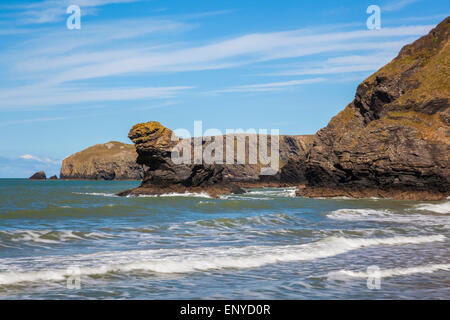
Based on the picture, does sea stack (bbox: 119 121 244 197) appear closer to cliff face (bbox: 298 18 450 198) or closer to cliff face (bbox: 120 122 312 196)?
cliff face (bbox: 120 122 312 196)

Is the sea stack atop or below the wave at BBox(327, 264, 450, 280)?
atop

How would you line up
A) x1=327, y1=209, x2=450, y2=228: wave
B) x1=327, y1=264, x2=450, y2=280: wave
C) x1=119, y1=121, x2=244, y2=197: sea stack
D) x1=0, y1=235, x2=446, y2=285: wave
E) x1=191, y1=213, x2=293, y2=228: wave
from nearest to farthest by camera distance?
1. x1=327, y1=264, x2=450, y2=280: wave
2. x1=0, y1=235, x2=446, y2=285: wave
3. x1=191, y1=213, x2=293, y2=228: wave
4. x1=327, y1=209, x2=450, y2=228: wave
5. x1=119, y1=121, x2=244, y2=197: sea stack

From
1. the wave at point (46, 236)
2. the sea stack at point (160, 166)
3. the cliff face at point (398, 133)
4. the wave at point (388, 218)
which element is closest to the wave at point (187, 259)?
the wave at point (46, 236)

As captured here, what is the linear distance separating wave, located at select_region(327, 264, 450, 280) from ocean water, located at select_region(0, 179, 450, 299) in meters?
0.02

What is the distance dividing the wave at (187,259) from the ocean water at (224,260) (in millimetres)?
27

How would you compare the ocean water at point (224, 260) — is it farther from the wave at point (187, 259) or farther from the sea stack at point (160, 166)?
the sea stack at point (160, 166)

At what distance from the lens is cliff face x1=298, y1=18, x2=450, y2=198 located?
→ 43.3 m

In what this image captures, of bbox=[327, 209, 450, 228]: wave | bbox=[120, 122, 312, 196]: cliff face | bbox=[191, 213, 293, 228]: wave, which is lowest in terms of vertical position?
bbox=[327, 209, 450, 228]: wave

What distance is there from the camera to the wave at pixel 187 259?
10531mm

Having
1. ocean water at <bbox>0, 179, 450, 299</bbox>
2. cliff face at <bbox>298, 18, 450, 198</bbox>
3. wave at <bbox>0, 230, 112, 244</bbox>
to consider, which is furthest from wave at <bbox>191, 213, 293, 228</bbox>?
cliff face at <bbox>298, 18, 450, 198</bbox>

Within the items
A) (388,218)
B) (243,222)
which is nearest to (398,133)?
(388,218)
